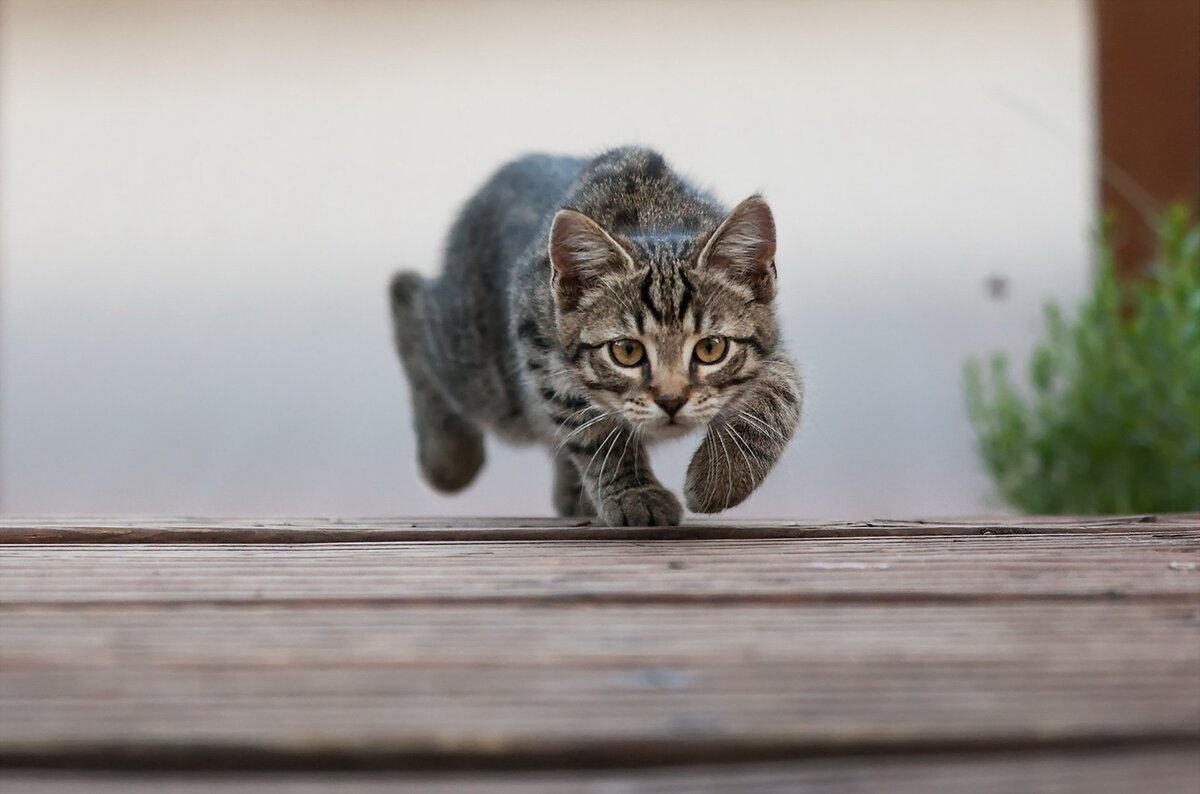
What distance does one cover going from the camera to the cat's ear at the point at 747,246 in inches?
93.0

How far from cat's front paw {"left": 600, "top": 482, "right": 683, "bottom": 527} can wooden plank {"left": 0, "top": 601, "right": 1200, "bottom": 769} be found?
3.18ft

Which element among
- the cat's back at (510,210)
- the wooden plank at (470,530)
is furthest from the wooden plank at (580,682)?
the cat's back at (510,210)

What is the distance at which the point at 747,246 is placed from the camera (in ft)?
7.97

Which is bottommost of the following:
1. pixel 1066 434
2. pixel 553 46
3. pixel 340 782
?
pixel 340 782

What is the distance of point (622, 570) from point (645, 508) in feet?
2.33

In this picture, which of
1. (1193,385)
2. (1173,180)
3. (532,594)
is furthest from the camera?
(1173,180)

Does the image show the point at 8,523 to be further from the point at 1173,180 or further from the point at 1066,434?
the point at 1173,180

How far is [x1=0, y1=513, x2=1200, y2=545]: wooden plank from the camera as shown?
2.03 metres

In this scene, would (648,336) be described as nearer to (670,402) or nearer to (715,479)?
(670,402)

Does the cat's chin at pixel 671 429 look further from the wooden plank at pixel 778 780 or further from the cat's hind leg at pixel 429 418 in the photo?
the wooden plank at pixel 778 780

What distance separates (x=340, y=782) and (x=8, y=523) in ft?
4.93

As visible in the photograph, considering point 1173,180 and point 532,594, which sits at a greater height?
point 1173,180

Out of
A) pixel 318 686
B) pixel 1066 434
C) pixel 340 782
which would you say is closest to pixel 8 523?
pixel 318 686

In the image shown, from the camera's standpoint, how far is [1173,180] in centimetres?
380
